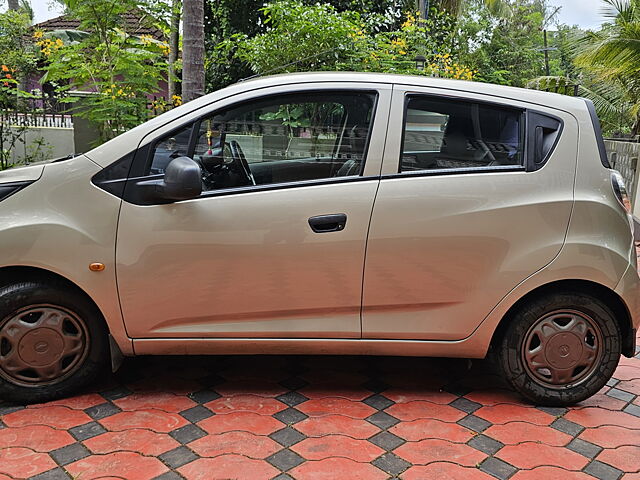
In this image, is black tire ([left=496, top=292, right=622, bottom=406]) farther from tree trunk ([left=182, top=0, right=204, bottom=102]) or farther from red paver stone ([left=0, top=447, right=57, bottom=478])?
tree trunk ([left=182, top=0, right=204, bottom=102])

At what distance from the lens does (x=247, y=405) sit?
11.1 feet

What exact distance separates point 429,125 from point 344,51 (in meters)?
5.43

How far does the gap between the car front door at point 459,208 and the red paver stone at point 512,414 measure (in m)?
0.42

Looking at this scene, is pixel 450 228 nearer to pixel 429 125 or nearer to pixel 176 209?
pixel 429 125

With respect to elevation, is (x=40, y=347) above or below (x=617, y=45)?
below

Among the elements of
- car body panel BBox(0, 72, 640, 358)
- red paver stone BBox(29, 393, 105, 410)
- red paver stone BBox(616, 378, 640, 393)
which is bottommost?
red paver stone BBox(616, 378, 640, 393)

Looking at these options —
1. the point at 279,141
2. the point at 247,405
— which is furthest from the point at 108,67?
the point at 247,405

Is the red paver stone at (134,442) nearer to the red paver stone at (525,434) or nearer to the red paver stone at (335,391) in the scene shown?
the red paver stone at (335,391)

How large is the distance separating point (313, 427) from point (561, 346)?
4.46 ft

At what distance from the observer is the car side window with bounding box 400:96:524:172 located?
3.33 metres

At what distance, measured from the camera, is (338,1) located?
46.8 ft

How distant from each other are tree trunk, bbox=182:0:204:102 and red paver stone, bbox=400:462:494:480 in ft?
16.2

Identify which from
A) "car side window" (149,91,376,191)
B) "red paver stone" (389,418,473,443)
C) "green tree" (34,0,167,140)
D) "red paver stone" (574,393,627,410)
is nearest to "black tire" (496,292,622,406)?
"red paver stone" (574,393,627,410)

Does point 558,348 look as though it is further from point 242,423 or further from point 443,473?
point 242,423
